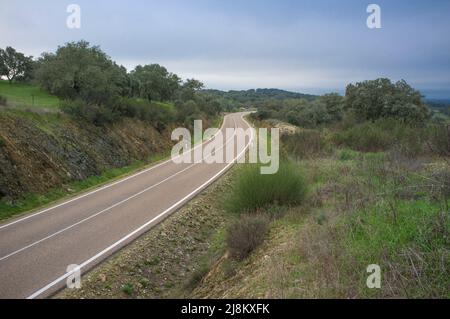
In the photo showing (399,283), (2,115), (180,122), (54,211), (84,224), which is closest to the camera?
(399,283)

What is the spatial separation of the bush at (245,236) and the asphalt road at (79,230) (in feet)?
11.2

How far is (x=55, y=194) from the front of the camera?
1845 centimetres

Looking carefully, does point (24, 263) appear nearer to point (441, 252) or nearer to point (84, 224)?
point (84, 224)

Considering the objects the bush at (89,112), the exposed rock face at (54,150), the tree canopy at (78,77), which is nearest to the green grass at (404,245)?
the exposed rock face at (54,150)

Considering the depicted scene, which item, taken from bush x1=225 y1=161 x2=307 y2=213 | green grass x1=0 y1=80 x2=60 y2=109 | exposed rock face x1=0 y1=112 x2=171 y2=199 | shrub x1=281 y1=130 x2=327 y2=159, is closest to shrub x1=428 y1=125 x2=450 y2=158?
shrub x1=281 y1=130 x2=327 y2=159

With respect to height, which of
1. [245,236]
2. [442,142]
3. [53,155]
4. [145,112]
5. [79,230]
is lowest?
[79,230]

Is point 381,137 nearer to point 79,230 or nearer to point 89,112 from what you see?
point 79,230

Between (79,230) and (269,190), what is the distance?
20.1 feet

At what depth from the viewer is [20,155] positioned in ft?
61.3

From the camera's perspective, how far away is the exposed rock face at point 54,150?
1778cm

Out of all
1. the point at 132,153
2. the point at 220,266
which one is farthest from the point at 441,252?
the point at 132,153

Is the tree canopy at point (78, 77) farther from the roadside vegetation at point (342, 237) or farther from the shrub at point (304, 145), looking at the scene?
the roadside vegetation at point (342, 237)

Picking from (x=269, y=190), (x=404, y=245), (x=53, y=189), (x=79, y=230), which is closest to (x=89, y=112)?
(x=53, y=189)
